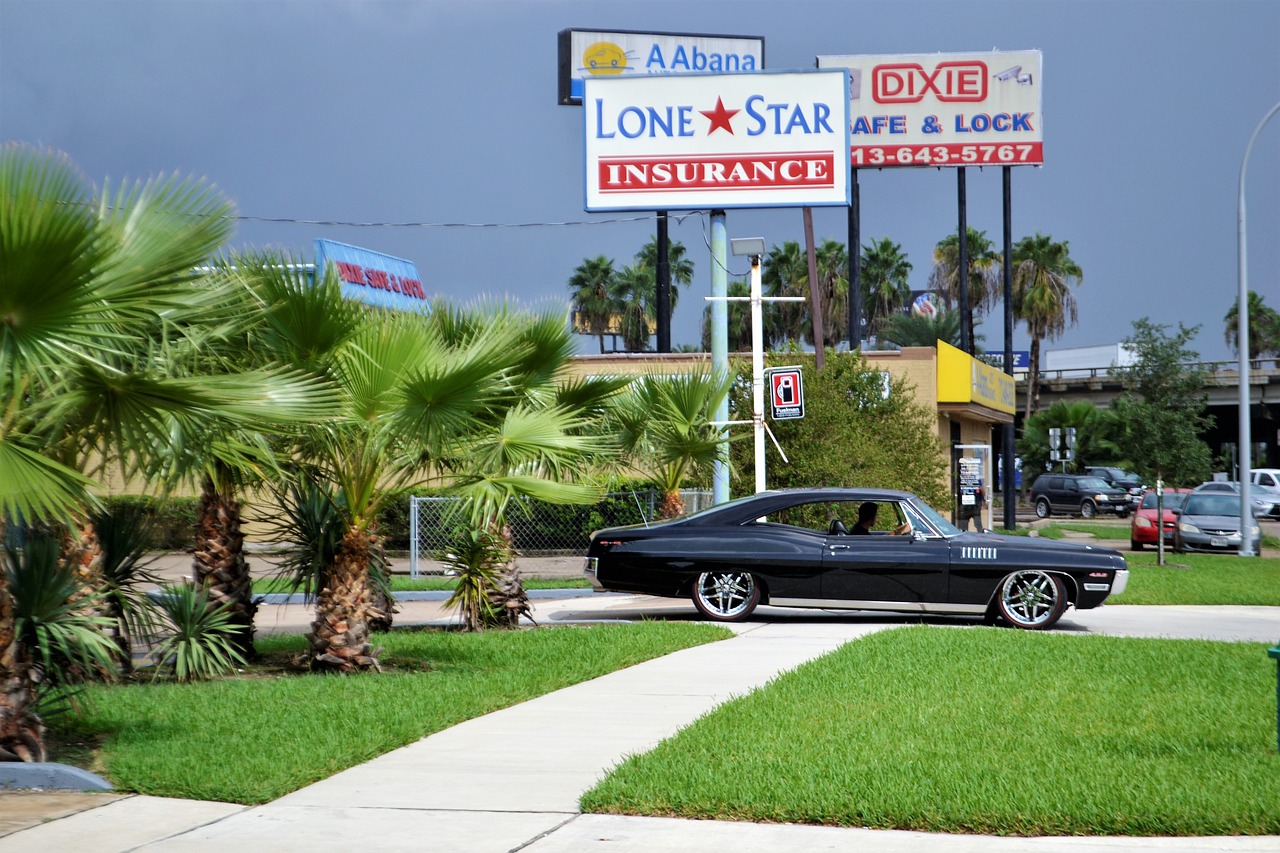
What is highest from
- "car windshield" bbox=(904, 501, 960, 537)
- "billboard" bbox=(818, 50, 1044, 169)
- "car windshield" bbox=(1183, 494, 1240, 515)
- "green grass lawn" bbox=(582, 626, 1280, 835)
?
"billboard" bbox=(818, 50, 1044, 169)

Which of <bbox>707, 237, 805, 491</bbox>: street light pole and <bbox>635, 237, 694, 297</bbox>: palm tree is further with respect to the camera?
<bbox>635, 237, 694, 297</bbox>: palm tree

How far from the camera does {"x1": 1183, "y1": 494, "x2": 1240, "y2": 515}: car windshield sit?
2923cm

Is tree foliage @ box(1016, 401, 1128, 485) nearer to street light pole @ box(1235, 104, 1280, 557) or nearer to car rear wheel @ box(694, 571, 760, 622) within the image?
street light pole @ box(1235, 104, 1280, 557)

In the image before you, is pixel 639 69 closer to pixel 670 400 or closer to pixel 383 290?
Result: pixel 383 290

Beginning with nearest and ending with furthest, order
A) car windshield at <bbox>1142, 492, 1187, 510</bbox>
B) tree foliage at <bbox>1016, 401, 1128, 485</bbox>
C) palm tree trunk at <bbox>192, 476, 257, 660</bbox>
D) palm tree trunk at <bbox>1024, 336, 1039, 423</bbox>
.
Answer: palm tree trunk at <bbox>192, 476, 257, 660</bbox>, car windshield at <bbox>1142, 492, 1187, 510</bbox>, tree foliage at <bbox>1016, 401, 1128, 485</bbox>, palm tree trunk at <bbox>1024, 336, 1039, 423</bbox>

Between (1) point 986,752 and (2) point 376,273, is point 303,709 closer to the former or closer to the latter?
(1) point 986,752

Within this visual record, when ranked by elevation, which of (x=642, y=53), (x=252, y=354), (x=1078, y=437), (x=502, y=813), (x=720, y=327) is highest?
(x=642, y=53)

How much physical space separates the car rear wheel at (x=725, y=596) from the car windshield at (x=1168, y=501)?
64.3 feet

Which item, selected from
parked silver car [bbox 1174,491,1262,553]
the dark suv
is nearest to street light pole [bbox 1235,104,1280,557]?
parked silver car [bbox 1174,491,1262,553]

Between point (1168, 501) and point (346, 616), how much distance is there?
1081 inches

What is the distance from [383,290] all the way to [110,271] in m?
32.5

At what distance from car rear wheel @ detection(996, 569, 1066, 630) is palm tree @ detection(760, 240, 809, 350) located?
54.7 metres

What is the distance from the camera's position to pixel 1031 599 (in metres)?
13.6

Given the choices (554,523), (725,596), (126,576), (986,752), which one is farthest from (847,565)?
(554,523)
